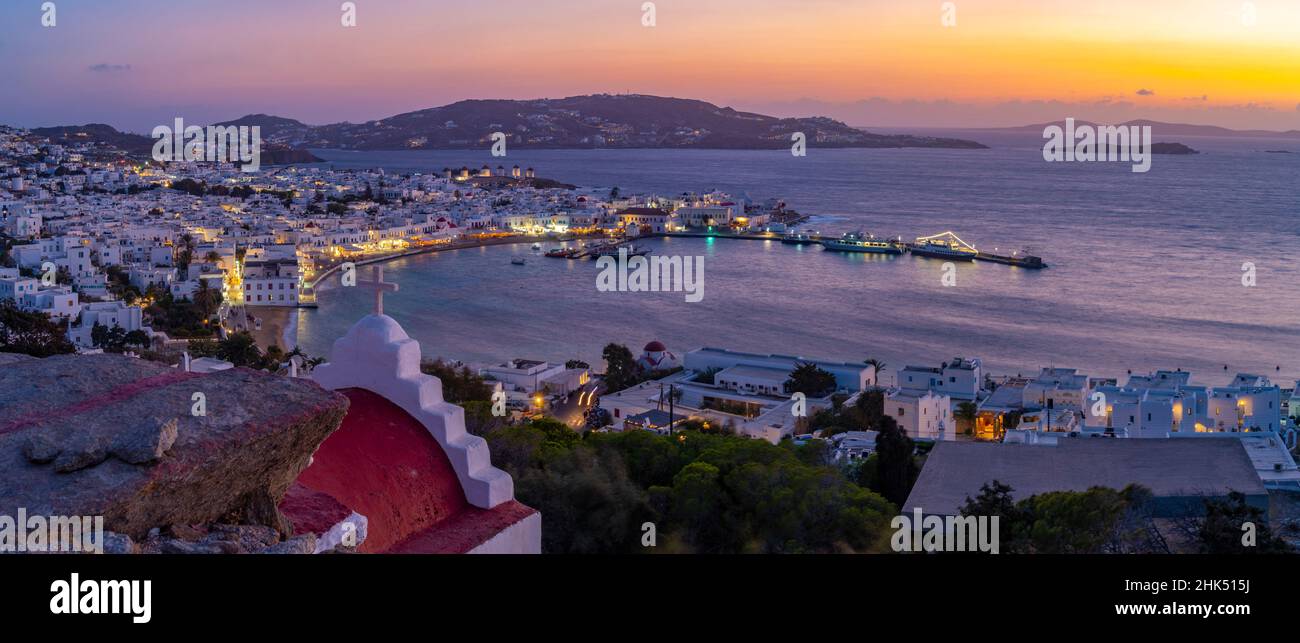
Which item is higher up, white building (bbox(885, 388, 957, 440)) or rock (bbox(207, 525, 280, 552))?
rock (bbox(207, 525, 280, 552))

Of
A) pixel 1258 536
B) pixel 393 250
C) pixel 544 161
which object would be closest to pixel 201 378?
pixel 1258 536

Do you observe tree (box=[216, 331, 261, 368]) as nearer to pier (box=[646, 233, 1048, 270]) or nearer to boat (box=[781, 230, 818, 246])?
→ pier (box=[646, 233, 1048, 270])

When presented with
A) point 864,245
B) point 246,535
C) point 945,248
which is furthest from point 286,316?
point 246,535

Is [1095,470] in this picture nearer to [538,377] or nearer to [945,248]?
[538,377]

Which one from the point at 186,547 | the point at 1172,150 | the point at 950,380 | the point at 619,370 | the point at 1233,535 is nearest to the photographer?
the point at 186,547

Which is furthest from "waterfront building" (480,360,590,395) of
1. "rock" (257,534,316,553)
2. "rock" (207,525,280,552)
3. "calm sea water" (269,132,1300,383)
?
"rock" (257,534,316,553)

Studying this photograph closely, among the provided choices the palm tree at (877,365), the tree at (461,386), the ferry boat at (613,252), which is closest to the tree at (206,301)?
the tree at (461,386)
